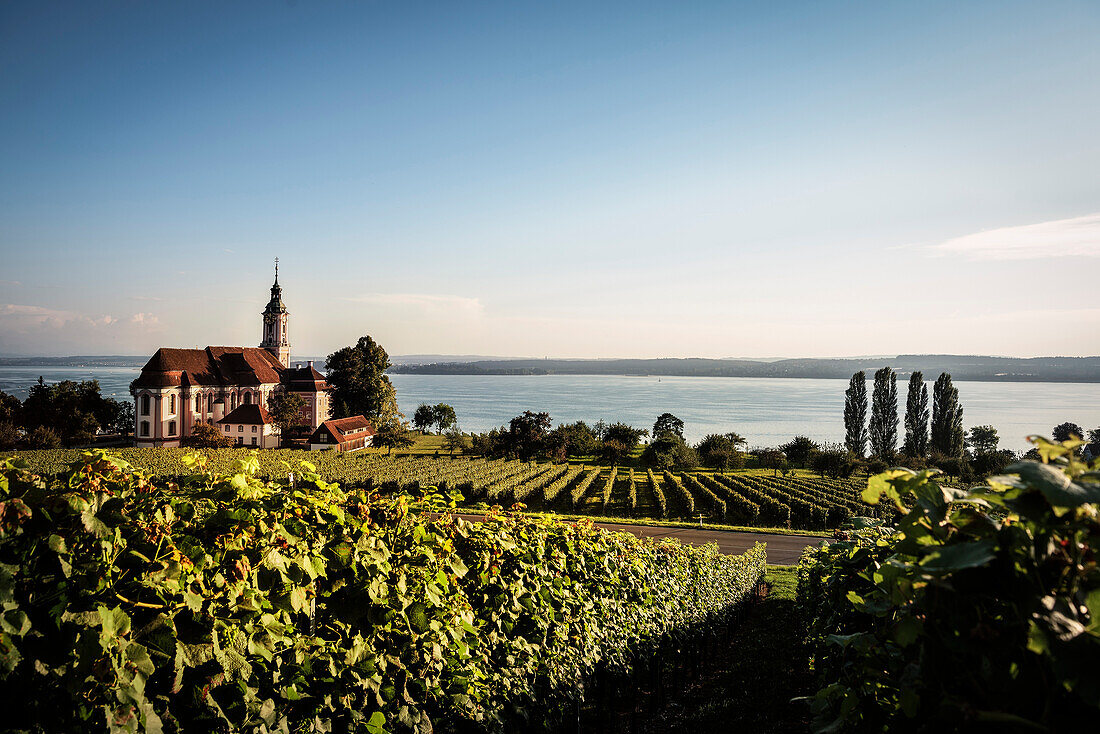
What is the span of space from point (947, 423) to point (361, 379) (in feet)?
233

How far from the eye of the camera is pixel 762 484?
4803cm

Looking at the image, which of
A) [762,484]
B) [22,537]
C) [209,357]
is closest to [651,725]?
[22,537]

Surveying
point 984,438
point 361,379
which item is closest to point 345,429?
point 361,379

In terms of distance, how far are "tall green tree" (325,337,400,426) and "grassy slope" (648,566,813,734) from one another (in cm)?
6253

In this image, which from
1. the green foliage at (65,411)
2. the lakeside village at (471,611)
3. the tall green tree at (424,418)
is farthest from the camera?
the tall green tree at (424,418)

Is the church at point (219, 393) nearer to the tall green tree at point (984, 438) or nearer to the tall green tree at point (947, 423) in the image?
A: the tall green tree at point (947, 423)

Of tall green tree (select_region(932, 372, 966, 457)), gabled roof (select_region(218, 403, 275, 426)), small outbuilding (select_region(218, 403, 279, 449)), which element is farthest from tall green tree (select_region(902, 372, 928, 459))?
gabled roof (select_region(218, 403, 275, 426))

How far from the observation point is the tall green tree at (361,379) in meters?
68.0

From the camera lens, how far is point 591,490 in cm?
4462

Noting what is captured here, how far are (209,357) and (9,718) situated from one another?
250 ft

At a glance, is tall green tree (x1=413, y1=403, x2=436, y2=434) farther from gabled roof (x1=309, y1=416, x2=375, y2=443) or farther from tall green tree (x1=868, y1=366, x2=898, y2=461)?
tall green tree (x1=868, y1=366, x2=898, y2=461)

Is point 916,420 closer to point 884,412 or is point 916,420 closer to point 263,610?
point 884,412

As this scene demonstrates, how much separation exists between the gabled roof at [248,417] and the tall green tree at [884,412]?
241 feet

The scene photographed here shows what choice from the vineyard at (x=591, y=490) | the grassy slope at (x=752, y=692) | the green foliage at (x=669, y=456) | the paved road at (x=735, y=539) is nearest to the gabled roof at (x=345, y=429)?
the vineyard at (x=591, y=490)
